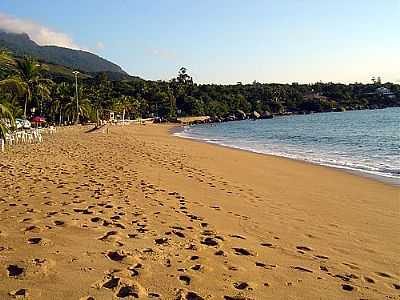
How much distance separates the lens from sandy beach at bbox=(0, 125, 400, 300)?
354cm

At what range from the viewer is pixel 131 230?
5.13 metres

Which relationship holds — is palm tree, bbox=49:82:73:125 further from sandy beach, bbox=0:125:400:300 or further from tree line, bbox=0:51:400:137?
sandy beach, bbox=0:125:400:300

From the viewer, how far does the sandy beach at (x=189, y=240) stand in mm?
3539

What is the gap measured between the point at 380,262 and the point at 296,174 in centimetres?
841

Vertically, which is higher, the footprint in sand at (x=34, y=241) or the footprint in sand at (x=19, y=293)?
the footprint in sand at (x=19, y=293)

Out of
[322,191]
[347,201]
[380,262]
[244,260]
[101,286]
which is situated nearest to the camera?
[101,286]

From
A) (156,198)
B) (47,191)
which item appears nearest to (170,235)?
(156,198)

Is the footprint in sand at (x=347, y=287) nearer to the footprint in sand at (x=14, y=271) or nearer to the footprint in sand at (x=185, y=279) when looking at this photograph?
the footprint in sand at (x=185, y=279)

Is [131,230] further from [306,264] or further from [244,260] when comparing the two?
[306,264]

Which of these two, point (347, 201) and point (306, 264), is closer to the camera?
point (306, 264)

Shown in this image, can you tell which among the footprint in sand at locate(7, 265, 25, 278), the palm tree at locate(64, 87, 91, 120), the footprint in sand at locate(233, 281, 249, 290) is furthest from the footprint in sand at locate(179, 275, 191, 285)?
the palm tree at locate(64, 87, 91, 120)

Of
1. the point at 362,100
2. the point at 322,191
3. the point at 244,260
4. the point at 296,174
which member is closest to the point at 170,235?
the point at 244,260

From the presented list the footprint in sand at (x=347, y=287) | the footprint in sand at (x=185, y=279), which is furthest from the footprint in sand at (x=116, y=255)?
the footprint in sand at (x=347, y=287)

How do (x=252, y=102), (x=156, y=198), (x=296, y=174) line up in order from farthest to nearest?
(x=252, y=102) < (x=296, y=174) < (x=156, y=198)
